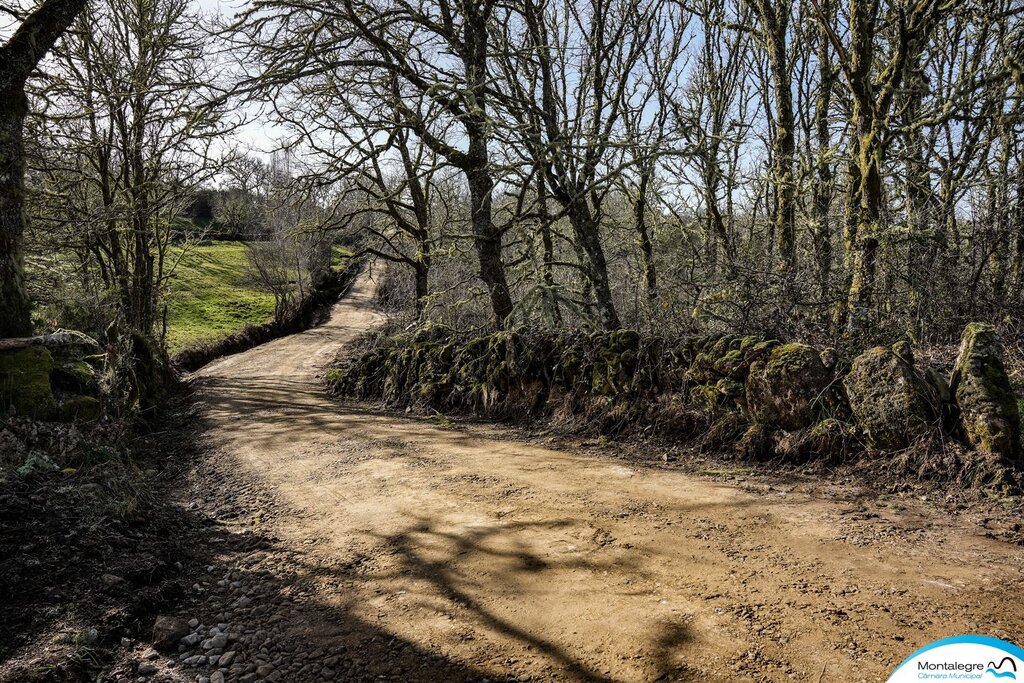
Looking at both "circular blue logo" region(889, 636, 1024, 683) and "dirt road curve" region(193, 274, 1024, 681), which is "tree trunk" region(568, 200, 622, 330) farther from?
"circular blue logo" region(889, 636, 1024, 683)

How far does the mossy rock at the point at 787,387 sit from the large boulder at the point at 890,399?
33 centimetres

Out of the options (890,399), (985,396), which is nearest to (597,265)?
(890,399)

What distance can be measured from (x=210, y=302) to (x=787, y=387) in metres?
32.8

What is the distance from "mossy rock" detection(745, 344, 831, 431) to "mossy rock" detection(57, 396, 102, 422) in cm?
737

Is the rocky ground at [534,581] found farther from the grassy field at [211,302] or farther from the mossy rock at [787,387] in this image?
the grassy field at [211,302]

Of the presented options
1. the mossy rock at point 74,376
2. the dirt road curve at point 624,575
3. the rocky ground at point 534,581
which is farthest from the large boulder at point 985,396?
the mossy rock at point 74,376

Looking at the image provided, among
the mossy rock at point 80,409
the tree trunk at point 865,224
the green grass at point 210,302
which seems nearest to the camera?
the mossy rock at point 80,409

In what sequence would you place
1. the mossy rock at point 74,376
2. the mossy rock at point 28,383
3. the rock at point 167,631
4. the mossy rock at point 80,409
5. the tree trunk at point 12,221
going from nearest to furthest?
the rock at point 167,631, the mossy rock at point 28,383, the mossy rock at point 80,409, the mossy rock at point 74,376, the tree trunk at point 12,221

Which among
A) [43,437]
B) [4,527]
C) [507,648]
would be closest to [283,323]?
[43,437]

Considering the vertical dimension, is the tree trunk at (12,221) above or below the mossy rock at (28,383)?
above

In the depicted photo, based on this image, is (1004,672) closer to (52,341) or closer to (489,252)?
(52,341)

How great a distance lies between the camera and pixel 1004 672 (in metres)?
2.19

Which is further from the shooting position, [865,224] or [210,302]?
[210,302]

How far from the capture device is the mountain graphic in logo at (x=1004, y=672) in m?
2.17
